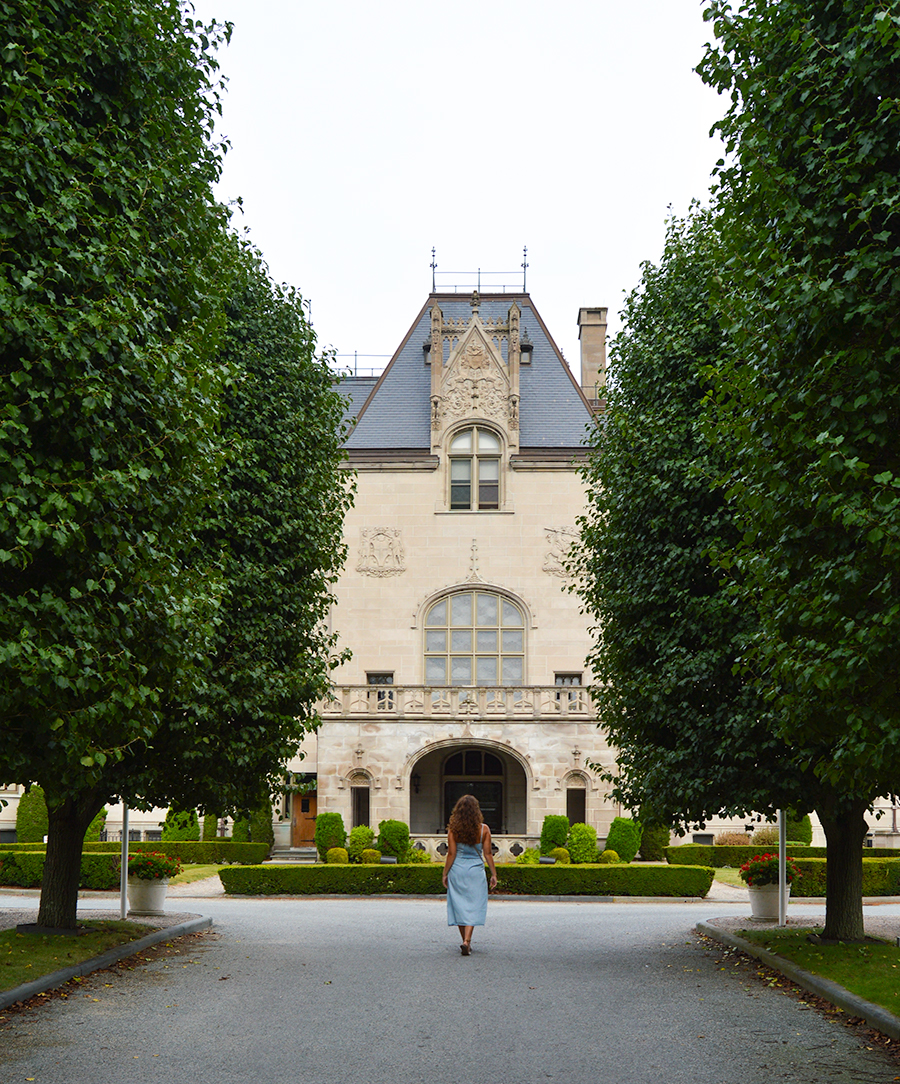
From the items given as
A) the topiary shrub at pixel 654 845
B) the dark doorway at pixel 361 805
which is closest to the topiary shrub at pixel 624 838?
the topiary shrub at pixel 654 845

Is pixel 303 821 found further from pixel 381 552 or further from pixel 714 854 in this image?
pixel 714 854

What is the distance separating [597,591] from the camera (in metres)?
16.8

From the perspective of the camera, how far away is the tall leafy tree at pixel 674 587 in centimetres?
1372

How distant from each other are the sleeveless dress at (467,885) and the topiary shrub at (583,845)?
54.1 ft

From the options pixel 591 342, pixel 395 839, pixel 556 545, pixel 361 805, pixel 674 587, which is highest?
pixel 591 342

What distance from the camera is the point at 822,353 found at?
851 centimetres

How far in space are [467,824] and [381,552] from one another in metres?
25.3

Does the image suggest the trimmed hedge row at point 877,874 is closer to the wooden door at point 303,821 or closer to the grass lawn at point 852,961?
the grass lawn at point 852,961

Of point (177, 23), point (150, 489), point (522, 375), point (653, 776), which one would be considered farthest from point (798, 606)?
point (522, 375)

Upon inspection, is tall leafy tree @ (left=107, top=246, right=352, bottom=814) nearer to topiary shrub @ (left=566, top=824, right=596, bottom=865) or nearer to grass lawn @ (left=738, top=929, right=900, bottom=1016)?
grass lawn @ (left=738, top=929, right=900, bottom=1016)

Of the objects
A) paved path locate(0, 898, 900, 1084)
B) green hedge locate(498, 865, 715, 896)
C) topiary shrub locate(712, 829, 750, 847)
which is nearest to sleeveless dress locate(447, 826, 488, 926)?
paved path locate(0, 898, 900, 1084)

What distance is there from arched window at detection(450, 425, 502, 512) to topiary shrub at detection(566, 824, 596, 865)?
41.0 feet

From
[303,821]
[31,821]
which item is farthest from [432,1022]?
[303,821]

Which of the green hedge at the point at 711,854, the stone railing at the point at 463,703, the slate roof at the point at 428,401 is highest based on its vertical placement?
the slate roof at the point at 428,401
